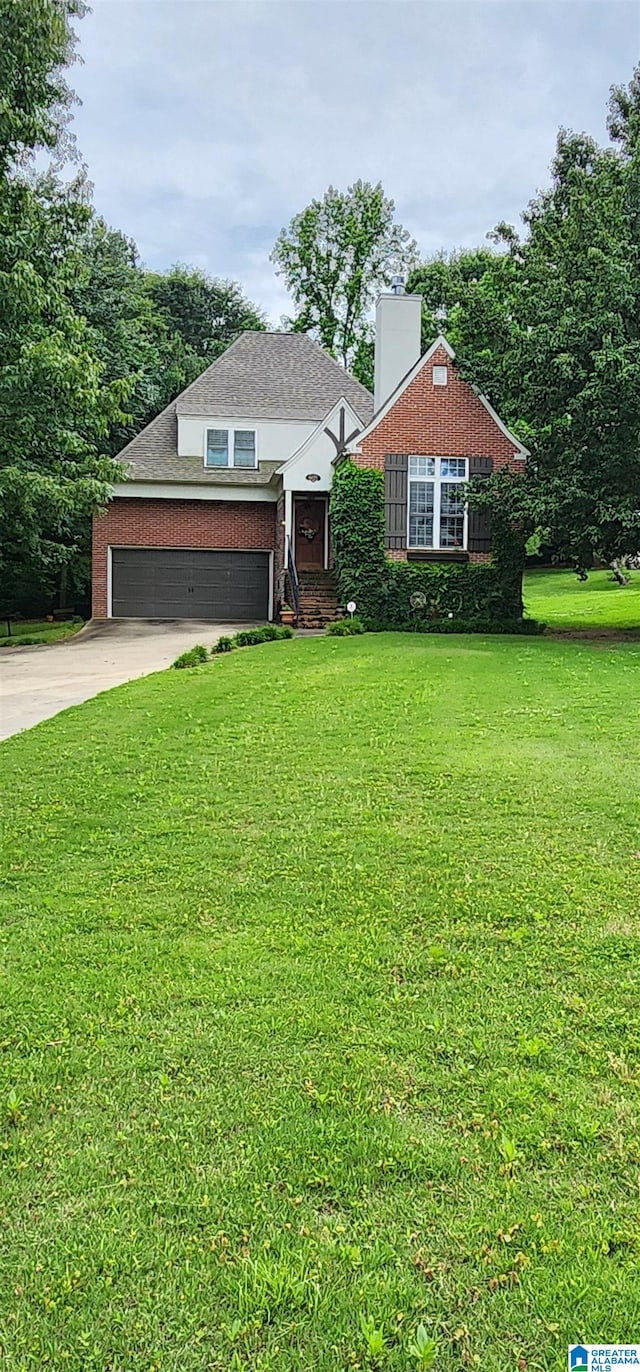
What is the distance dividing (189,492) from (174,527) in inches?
37.8

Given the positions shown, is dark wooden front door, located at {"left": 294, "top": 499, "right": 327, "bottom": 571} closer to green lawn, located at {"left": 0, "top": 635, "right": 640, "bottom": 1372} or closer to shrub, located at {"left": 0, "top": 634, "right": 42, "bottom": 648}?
shrub, located at {"left": 0, "top": 634, "right": 42, "bottom": 648}

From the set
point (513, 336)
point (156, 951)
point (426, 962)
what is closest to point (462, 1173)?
point (426, 962)

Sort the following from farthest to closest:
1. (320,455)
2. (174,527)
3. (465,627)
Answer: (174,527)
(320,455)
(465,627)

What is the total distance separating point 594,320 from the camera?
1570 centimetres

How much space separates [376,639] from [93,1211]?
1408 cm

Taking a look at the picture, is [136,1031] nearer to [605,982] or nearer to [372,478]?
[605,982]

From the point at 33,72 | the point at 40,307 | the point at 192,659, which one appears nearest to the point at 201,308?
the point at 33,72

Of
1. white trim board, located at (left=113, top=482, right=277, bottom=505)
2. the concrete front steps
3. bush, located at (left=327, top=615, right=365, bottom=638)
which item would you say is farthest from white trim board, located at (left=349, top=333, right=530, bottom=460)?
white trim board, located at (left=113, top=482, right=277, bottom=505)

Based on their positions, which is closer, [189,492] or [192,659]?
[192,659]

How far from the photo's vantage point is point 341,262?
39.8 m

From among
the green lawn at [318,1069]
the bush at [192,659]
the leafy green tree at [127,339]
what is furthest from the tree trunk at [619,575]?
the green lawn at [318,1069]

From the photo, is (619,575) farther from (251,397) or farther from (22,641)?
(22,641)

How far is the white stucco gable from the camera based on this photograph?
20.9 metres

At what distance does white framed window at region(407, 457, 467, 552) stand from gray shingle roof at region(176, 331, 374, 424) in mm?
4419
